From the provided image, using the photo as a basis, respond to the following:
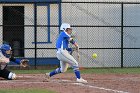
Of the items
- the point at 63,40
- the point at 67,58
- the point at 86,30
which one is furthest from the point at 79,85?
the point at 86,30

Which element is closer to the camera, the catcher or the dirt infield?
the dirt infield

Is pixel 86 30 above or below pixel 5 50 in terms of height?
above

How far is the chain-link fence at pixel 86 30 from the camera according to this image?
76.8 feet

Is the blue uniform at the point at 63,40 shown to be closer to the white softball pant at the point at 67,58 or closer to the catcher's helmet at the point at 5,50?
the white softball pant at the point at 67,58

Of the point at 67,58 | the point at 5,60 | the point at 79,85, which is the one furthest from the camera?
the point at 5,60

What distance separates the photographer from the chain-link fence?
23414mm

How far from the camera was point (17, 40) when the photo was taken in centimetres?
2442

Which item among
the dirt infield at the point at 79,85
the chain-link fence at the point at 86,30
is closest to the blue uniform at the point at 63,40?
the dirt infield at the point at 79,85

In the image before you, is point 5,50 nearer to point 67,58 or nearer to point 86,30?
point 67,58

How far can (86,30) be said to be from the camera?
77.9 ft

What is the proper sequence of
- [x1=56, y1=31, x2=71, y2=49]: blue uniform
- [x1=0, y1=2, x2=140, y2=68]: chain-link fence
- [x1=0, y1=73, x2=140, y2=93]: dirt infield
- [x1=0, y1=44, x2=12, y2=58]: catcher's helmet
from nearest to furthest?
[x1=0, y1=73, x2=140, y2=93]: dirt infield → [x1=56, y1=31, x2=71, y2=49]: blue uniform → [x1=0, y1=44, x2=12, y2=58]: catcher's helmet → [x1=0, y1=2, x2=140, y2=68]: chain-link fence

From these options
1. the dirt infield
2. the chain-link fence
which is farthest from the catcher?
the chain-link fence

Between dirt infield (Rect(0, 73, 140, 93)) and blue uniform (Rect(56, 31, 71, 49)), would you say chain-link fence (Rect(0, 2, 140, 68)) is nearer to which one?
dirt infield (Rect(0, 73, 140, 93))

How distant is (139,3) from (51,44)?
4377 mm
